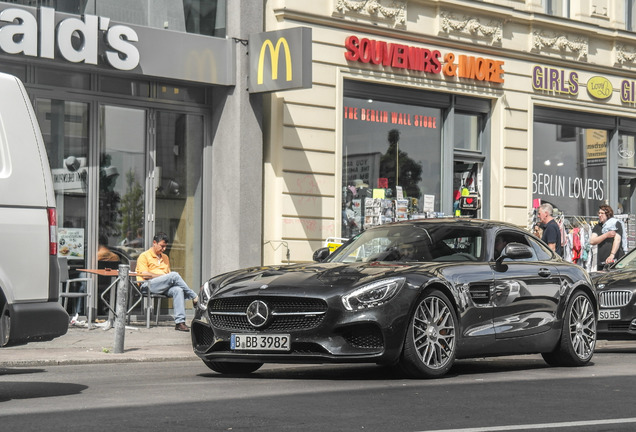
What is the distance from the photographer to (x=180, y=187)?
18.9 metres

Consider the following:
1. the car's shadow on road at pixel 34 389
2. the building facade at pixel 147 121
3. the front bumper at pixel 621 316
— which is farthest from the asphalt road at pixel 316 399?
the building facade at pixel 147 121

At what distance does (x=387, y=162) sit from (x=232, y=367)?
455 inches

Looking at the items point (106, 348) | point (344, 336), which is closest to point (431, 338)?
point (344, 336)

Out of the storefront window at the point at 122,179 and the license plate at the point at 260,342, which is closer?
the license plate at the point at 260,342

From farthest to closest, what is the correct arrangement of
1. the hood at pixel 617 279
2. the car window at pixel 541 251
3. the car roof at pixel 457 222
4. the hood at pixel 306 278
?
the hood at pixel 617 279
the car window at pixel 541 251
the car roof at pixel 457 222
the hood at pixel 306 278

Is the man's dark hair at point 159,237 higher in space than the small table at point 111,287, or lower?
higher

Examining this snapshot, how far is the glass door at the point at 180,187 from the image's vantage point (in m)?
18.5

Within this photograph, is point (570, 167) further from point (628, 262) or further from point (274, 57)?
point (628, 262)

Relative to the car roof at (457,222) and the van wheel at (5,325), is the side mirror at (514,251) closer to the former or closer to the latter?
the car roof at (457,222)

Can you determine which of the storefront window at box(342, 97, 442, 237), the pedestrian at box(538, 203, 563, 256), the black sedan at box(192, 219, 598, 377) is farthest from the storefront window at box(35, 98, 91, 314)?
the pedestrian at box(538, 203, 563, 256)

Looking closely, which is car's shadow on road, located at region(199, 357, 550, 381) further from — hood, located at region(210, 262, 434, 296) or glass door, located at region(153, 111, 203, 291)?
glass door, located at region(153, 111, 203, 291)

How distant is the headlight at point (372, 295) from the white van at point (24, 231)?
228 centimetres

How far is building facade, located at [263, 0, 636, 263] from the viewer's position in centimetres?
1953

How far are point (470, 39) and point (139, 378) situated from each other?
1378 cm
